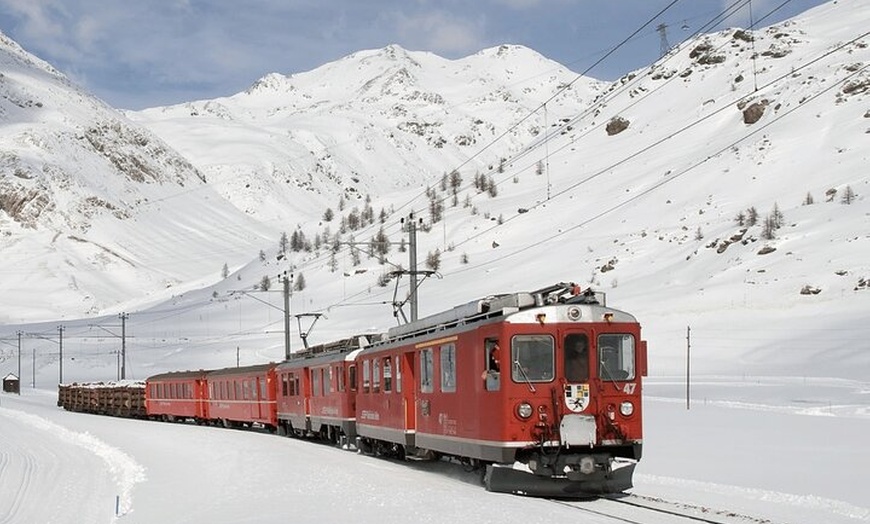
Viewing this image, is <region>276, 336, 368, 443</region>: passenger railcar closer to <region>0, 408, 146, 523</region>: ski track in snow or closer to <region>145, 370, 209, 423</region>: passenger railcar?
<region>0, 408, 146, 523</region>: ski track in snow

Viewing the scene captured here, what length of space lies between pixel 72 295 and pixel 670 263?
114788 millimetres

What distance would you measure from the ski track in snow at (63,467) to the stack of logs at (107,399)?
19143mm

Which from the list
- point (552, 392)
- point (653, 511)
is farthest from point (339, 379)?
point (653, 511)

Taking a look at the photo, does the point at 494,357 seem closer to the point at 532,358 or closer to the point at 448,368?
the point at 532,358

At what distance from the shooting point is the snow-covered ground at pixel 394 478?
51.5 ft

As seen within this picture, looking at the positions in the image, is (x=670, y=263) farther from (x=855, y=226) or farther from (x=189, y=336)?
(x=189, y=336)

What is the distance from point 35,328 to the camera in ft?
465

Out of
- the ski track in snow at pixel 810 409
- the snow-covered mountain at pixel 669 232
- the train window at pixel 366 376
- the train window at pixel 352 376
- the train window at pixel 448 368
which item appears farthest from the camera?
the snow-covered mountain at pixel 669 232

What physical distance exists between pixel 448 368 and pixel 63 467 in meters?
12.4

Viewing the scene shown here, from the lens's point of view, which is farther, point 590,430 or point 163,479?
point 163,479

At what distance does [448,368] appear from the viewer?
20.2 metres

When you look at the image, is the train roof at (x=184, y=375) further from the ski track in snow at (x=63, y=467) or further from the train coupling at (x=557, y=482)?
the train coupling at (x=557, y=482)

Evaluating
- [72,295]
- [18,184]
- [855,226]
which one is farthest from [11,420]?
[18,184]

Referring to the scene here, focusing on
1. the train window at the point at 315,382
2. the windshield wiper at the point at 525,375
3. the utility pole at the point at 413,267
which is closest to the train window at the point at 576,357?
the windshield wiper at the point at 525,375
